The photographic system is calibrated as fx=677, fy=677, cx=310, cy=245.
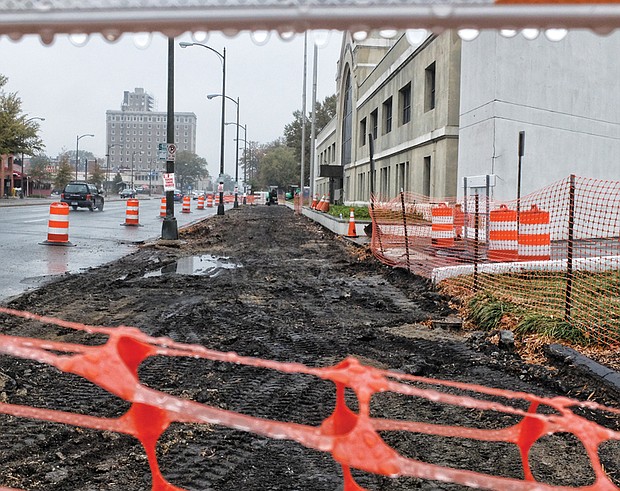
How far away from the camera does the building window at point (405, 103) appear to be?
32.6 meters

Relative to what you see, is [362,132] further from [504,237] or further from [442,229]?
[504,237]

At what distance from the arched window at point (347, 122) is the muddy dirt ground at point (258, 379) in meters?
43.6

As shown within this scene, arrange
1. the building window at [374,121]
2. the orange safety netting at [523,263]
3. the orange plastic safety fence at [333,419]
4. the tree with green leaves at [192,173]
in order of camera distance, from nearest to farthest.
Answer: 1. the orange plastic safety fence at [333,419]
2. the orange safety netting at [523,263]
3. the building window at [374,121]
4. the tree with green leaves at [192,173]

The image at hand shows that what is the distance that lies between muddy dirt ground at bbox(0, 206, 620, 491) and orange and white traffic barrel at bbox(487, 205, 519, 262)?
1.83m

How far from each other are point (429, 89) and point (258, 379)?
24380 mm

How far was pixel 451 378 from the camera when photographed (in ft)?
18.2

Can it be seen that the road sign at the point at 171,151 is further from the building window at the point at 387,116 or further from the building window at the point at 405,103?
the building window at the point at 387,116

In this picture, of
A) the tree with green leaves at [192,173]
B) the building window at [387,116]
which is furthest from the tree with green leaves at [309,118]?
the building window at [387,116]

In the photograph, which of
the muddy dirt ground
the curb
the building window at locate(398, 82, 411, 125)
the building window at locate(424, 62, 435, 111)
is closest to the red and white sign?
the muddy dirt ground

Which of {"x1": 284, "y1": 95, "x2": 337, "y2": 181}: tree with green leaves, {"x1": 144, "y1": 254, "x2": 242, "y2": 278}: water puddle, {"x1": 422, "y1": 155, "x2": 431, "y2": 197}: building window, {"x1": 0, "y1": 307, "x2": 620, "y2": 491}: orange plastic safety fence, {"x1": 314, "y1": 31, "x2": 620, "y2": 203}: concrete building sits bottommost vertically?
{"x1": 144, "y1": 254, "x2": 242, "y2": 278}: water puddle

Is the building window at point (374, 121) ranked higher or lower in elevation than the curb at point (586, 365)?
higher

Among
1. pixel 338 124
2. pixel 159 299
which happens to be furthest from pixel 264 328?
pixel 338 124

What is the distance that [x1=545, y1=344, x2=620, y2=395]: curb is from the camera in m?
5.18

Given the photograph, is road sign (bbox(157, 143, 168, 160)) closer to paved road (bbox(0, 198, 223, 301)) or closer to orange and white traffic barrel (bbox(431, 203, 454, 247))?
paved road (bbox(0, 198, 223, 301))
